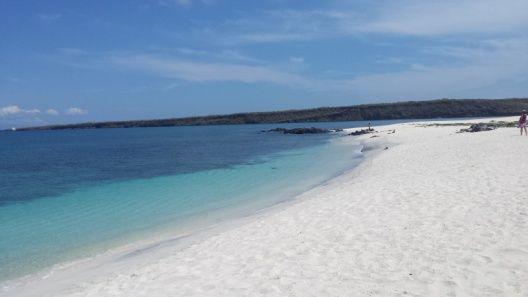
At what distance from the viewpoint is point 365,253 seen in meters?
7.85

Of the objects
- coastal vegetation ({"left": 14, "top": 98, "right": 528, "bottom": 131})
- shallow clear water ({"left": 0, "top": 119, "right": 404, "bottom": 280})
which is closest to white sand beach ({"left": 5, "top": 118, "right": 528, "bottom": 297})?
shallow clear water ({"left": 0, "top": 119, "right": 404, "bottom": 280})

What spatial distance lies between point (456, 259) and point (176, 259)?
5.26 metres

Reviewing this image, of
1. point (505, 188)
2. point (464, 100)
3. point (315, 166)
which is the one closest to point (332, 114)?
point (464, 100)

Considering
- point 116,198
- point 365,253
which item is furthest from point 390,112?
point 365,253

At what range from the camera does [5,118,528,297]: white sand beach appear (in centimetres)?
649

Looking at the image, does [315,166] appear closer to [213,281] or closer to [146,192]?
[146,192]

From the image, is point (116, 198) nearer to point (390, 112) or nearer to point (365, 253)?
point (365, 253)

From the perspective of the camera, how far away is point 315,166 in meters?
27.5

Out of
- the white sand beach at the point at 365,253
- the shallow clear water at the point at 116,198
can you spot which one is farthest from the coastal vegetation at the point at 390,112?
the white sand beach at the point at 365,253

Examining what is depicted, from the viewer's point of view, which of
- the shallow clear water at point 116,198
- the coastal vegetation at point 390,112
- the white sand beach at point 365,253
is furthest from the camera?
the coastal vegetation at point 390,112

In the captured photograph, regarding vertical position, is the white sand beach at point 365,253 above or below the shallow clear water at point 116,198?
above

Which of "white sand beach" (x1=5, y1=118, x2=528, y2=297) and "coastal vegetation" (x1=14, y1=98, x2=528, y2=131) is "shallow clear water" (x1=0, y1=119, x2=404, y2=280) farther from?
"coastal vegetation" (x1=14, y1=98, x2=528, y2=131)

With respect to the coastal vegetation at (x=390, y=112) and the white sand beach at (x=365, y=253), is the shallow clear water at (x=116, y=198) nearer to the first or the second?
the white sand beach at (x=365, y=253)

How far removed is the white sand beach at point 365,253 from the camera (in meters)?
6.49
